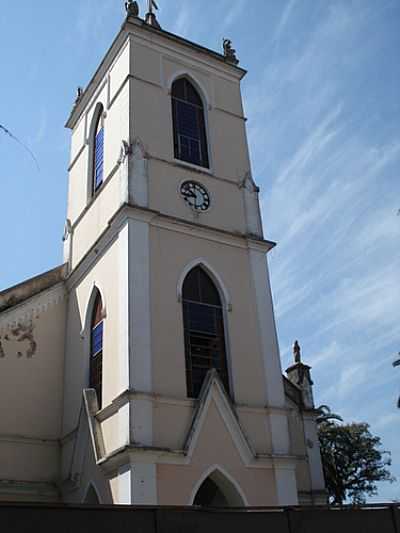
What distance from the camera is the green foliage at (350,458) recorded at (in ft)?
118

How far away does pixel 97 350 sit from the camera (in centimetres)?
1645

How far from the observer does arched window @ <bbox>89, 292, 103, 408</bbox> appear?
15.9m

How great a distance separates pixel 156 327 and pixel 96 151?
766cm

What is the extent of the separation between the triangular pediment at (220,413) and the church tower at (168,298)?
0.03m

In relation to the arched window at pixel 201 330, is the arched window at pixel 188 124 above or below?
above

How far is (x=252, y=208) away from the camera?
18.9 meters

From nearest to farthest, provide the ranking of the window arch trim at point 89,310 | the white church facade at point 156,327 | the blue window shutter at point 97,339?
the white church facade at point 156,327, the blue window shutter at point 97,339, the window arch trim at point 89,310

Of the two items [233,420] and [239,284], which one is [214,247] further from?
[233,420]

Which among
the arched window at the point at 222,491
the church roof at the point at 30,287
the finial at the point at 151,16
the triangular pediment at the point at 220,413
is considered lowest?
the arched window at the point at 222,491

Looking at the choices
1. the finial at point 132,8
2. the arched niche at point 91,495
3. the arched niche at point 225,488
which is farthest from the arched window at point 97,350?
the finial at point 132,8

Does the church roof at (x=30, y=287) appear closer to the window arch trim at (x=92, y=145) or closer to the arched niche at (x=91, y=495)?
the window arch trim at (x=92, y=145)

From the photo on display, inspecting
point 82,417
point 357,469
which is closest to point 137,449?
point 82,417

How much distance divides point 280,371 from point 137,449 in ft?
16.2

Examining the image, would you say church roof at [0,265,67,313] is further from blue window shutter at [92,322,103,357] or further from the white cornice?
blue window shutter at [92,322,103,357]
